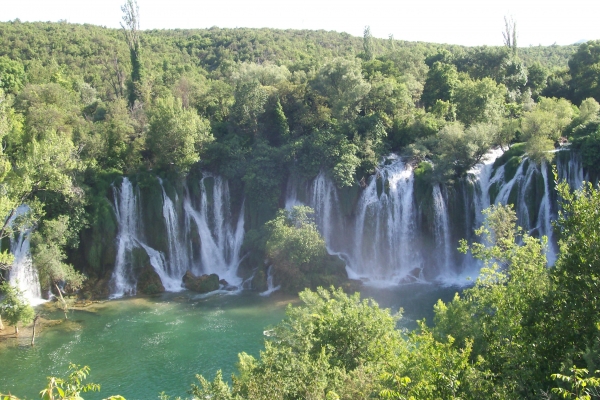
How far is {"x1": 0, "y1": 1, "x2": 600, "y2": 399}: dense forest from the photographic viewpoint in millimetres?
13500

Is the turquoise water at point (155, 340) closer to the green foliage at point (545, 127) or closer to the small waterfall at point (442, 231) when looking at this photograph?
the small waterfall at point (442, 231)

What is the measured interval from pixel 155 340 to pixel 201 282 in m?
8.93

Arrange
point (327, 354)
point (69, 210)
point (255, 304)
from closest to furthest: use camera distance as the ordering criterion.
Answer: point (327, 354) → point (255, 304) → point (69, 210)

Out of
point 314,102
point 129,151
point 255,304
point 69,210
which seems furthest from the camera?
point 314,102

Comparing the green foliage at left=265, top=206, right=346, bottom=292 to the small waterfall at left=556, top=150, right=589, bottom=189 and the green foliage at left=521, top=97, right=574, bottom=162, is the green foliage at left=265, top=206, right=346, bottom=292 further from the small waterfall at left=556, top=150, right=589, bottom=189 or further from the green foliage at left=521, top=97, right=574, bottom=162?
the small waterfall at left=556, top=150, right=589, bottom=189

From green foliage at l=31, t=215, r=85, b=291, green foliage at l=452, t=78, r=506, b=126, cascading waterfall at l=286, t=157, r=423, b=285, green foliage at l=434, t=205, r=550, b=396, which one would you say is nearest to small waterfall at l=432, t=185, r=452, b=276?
cascading waterfall at l=286, t=157, r=423, b=285

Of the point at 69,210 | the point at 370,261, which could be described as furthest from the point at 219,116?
the point at 370,261

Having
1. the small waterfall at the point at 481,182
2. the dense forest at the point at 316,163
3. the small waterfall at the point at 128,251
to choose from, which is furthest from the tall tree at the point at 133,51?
the small waterfall at the point at 481,182

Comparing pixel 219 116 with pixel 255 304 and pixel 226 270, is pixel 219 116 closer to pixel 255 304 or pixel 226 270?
pixel 226 270

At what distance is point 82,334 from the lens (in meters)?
30.5

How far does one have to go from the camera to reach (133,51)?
54969mm

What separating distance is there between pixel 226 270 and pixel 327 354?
2550cm

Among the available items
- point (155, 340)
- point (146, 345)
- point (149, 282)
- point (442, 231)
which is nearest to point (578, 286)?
point (146, 345)

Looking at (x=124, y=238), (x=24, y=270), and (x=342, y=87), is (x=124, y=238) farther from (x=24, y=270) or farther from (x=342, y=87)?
(x=342, y=87)
